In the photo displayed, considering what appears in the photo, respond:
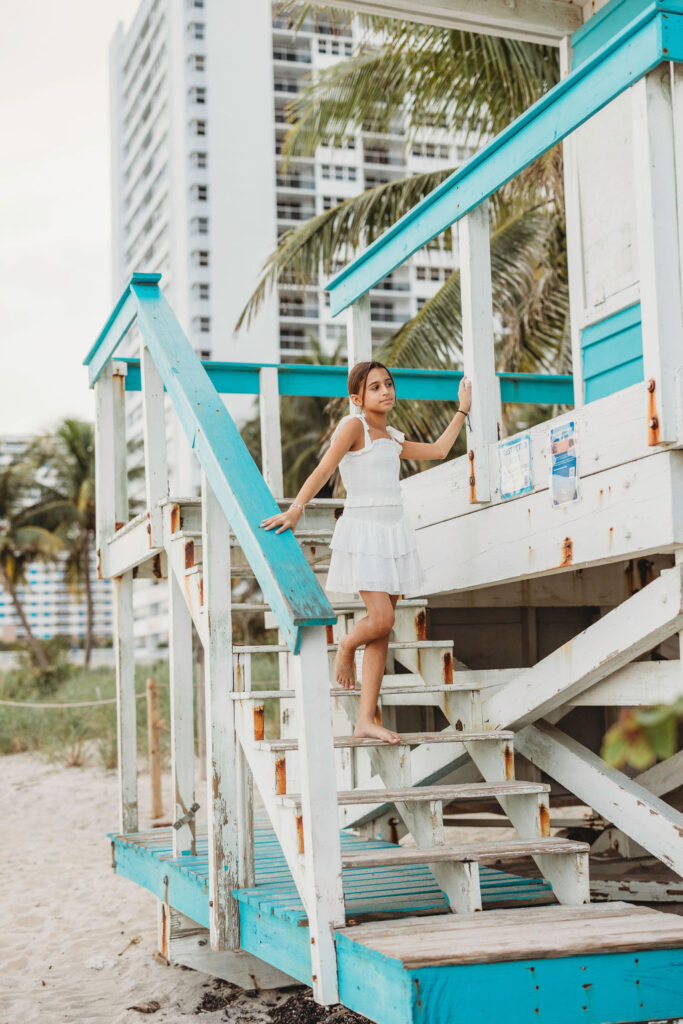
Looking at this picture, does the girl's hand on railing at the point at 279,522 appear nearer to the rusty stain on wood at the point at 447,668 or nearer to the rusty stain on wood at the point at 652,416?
the rusty stain on wood at the point at 652,416

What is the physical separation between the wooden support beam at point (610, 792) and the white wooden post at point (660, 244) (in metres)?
1.29

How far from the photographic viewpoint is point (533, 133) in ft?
12.8

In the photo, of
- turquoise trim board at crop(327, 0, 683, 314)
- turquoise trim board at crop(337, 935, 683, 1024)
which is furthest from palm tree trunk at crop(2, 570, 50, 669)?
turquoise trim board at crop(337, 935, 683, 1024)

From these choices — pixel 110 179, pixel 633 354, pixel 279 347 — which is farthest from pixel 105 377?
pixel 110 179

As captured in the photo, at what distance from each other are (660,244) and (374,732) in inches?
71.9

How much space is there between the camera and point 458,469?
15.0ft

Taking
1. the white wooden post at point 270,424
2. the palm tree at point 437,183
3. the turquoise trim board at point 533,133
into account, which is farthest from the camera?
the palm tree at point 437,183

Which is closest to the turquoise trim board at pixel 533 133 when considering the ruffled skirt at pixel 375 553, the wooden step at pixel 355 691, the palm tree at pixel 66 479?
the ruffled skirt at pixel 375 553

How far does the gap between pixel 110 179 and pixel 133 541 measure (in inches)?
3264

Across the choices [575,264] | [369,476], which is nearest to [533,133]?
[369,476]

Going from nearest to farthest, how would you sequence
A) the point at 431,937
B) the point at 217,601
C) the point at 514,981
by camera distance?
the point at 514,981 → the point at 431,937 → the point at 217,601

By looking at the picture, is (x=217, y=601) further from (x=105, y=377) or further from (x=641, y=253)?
(x=105, y=377)

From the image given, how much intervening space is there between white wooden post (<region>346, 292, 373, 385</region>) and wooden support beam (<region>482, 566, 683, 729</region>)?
1758 millimetres

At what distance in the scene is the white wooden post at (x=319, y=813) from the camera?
9.63 feet
